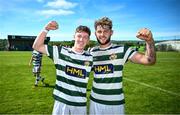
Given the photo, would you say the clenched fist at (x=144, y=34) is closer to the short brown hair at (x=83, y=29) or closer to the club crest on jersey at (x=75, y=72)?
the short brown hair at (x=83, y=29)

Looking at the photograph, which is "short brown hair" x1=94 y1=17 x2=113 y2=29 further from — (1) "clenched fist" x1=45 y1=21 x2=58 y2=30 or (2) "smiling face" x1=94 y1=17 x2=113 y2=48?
(1) "clenched fist" x1=45 y1=21 x2=58 y2=30

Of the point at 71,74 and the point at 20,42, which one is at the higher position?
the point at 20,42

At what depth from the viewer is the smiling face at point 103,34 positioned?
4.26m

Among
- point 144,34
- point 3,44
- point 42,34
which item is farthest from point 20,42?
point 144,34

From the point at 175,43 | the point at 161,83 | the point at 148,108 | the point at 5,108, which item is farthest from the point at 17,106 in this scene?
the point at 175,43

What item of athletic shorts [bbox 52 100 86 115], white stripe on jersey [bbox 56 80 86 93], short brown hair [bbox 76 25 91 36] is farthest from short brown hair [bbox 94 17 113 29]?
athletic shorts [bbox 52 100 86 115]

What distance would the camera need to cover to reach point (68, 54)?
13.7 feet

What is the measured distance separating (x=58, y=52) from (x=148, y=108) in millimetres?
5455

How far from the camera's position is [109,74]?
4.17 metres

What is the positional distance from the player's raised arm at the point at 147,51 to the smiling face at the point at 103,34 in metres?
0.55

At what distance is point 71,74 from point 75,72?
0.07 m

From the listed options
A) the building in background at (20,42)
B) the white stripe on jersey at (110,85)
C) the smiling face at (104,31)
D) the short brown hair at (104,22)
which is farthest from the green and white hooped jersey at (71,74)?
the building in background at (20,42)

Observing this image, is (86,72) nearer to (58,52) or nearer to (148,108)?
(58,52)

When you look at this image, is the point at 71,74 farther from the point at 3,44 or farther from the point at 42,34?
the point at 3,44
